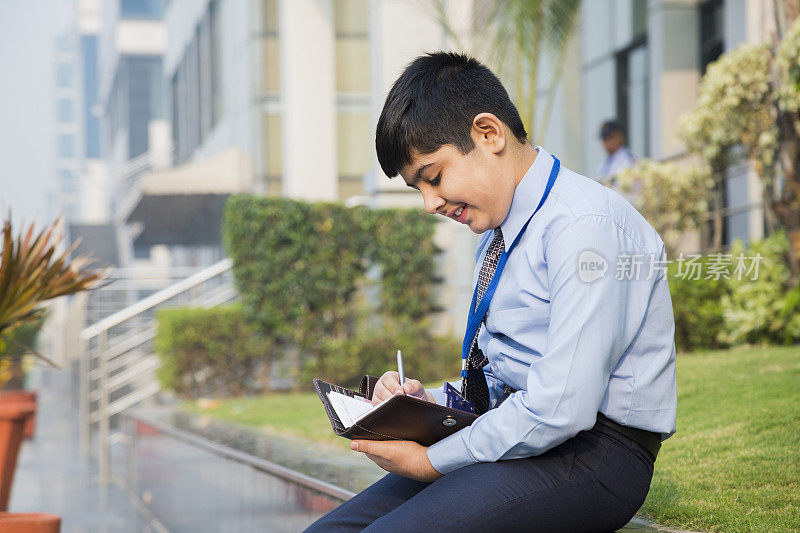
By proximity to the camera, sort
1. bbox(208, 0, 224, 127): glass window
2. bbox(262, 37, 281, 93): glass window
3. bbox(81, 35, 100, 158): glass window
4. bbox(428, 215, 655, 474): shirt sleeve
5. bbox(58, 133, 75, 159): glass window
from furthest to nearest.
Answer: bbox(58, 133, 75, 159): glass window → bbox(81, 35, 100, 158): glass window → bbox(208, 0, 224, 127): glass window → bbox(262, 37, 281, 93): glass window → bbox(428, 215, 655, 474): shirt sleeve

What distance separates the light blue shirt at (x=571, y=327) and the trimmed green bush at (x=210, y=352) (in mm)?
9167

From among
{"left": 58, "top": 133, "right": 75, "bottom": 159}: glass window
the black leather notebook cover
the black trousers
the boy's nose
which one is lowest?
the black trousers

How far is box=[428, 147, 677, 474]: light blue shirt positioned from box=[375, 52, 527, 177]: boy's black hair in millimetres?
184

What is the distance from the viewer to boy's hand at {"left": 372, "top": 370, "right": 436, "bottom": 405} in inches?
93.0

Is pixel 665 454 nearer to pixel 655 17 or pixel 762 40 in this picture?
pixel 762 40

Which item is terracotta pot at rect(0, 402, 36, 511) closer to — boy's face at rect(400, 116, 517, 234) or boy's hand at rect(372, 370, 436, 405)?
boy's hand at rect(372, 370, 436, 405)

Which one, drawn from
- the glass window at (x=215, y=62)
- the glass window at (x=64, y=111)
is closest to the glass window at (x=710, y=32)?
the glass window at (x=215, y=62)

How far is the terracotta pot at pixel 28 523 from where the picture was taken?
4.09 metres

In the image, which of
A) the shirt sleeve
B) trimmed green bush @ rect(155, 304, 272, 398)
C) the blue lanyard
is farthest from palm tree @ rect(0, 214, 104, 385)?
trimmed green bush @ rect(155, 304, 272, 398)

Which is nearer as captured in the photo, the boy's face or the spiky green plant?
the boy's face

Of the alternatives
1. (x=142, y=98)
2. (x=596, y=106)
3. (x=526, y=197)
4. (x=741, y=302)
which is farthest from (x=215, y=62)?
(x=142, y=98)

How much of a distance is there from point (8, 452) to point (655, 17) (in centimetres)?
848

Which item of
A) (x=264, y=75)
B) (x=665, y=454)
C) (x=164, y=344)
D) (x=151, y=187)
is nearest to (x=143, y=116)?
(x=151, y=187)

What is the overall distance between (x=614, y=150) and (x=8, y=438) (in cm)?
626
